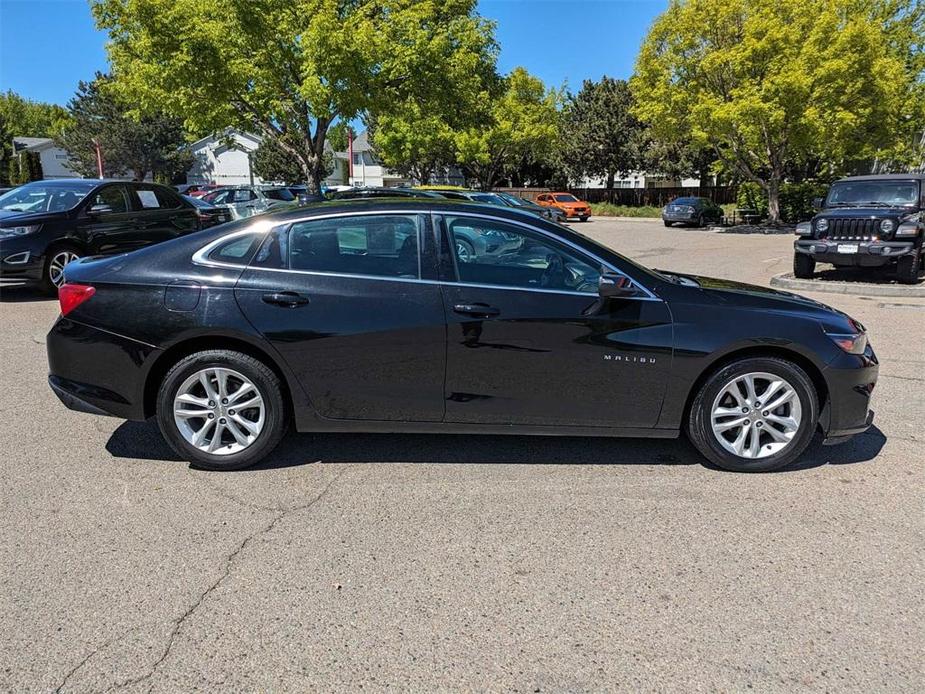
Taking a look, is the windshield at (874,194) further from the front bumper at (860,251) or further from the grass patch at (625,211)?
the grass patch at (625,211)

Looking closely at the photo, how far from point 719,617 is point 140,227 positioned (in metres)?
10.5

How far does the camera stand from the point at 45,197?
9.88 m

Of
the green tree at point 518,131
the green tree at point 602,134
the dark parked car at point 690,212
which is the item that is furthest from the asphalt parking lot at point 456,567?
the green tree at point 602,134

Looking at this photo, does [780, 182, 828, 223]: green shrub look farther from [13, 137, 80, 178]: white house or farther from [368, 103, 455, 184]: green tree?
[13, 137, 80, 178]: white house

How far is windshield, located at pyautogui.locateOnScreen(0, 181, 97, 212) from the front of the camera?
32.0 feet

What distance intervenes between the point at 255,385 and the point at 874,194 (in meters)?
12.8

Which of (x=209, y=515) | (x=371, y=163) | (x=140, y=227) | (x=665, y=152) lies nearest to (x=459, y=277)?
(x=209, y=515)

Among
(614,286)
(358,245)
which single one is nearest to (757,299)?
(614,286)

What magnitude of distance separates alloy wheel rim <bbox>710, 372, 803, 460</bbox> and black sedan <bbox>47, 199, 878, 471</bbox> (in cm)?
1

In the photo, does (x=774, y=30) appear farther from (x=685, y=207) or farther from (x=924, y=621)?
(x=924, y=621)

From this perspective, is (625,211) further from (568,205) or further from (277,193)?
(277,193)

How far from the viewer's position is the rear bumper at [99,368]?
12.9ft

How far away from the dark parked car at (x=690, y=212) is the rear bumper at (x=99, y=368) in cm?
3000

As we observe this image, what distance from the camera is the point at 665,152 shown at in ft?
159
